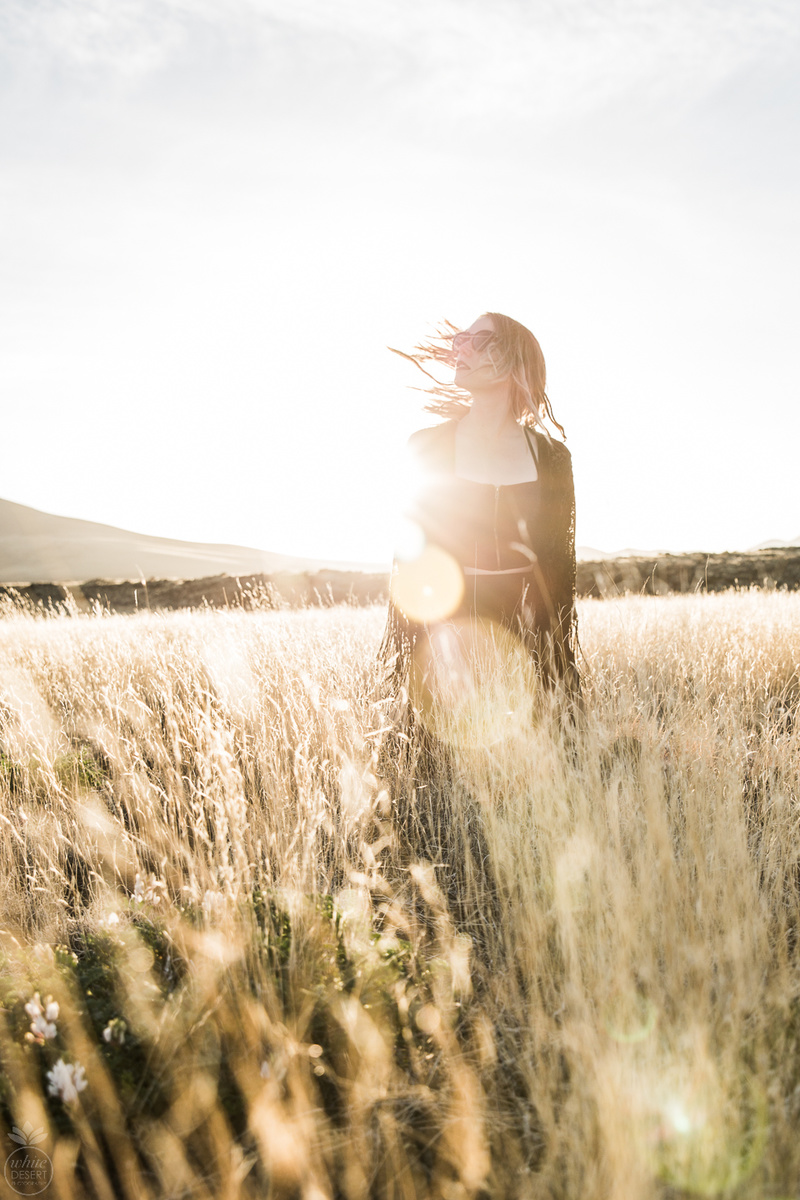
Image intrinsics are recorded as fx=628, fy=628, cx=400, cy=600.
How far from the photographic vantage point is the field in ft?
3.34

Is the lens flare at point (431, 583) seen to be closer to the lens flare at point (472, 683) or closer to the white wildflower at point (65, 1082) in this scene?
the lens flare at point (472, 683)

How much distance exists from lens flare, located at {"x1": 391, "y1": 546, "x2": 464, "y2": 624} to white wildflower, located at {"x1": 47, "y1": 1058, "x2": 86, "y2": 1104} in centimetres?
201

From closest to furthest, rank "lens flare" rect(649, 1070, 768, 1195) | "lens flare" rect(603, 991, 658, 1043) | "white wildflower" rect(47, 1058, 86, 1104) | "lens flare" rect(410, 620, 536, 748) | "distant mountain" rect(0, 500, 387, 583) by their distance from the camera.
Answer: "lens flare" rect(649, 1070, 768, 1195) → "white wildflower" rect(47, 1058, 86, 1104) → "lens flare" rect(603, 991, 658, 1043) → "lens flare" rect(410, 620, 536, 748) → "distant mountain" rect(0, 500, 387, 583)

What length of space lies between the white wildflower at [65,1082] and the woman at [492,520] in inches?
72.9

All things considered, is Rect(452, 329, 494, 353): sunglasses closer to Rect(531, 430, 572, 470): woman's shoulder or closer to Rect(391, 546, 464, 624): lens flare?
Rect(531, 430, 572, 470): woman's shoulder

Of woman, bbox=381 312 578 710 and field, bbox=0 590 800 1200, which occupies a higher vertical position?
woman, bbox=381 312 578 710

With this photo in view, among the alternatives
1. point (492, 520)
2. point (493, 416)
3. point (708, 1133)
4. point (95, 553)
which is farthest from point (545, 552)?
point (95, 553)

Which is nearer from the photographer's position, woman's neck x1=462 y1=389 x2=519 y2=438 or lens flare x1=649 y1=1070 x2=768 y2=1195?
lens flare x1=649 y1=1070 x2=768 y2=1195

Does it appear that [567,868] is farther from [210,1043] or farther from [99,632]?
[99,632]

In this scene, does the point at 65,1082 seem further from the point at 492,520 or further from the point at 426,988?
the point at 492,520

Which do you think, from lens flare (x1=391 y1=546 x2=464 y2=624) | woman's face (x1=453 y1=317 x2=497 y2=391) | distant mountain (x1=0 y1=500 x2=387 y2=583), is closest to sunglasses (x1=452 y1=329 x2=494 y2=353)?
woman's face (x1=453 y1=317 x2=497 y2=391)

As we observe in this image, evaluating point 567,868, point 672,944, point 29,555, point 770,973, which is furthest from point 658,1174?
point 29,555

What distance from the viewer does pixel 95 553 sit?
2372 inches

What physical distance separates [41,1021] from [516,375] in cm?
272
